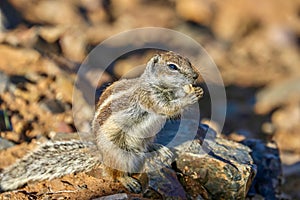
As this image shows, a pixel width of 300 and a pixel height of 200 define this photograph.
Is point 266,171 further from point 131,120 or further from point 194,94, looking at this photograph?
point 131,120

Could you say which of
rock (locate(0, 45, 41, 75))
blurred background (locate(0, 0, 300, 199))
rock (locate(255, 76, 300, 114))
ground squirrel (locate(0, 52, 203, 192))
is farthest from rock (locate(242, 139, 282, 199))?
rock (locate(255, 76, 300, 114))

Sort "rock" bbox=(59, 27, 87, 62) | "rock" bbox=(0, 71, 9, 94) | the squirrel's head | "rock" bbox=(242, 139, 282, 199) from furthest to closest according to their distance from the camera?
"rock" bbox=(59, 27, 87, 62), "rock" bbox=(0, 71, 9, 94), "rock" bbox=(242, 139, 282, 199), the squirrel's head

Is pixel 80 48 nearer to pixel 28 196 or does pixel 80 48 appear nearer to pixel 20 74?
pixel 20 74

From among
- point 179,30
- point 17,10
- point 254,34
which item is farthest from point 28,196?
point 254,34

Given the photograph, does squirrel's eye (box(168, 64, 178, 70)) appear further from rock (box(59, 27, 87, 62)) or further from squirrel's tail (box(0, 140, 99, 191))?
rock (box(59, 27, 87, 62))

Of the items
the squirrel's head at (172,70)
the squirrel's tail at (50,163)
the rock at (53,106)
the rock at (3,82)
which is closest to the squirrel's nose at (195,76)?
the squirrel's head at (172,70)

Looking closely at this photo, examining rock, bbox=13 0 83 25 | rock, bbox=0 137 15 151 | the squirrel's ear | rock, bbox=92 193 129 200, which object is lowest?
rock, bbox=92 193 129 200

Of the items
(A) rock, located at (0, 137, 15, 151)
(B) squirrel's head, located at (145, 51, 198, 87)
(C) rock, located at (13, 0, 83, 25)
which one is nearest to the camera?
(B) squirrel's head, located at (145, 51, 198, 87)

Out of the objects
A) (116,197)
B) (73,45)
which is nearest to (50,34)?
(73,45)
